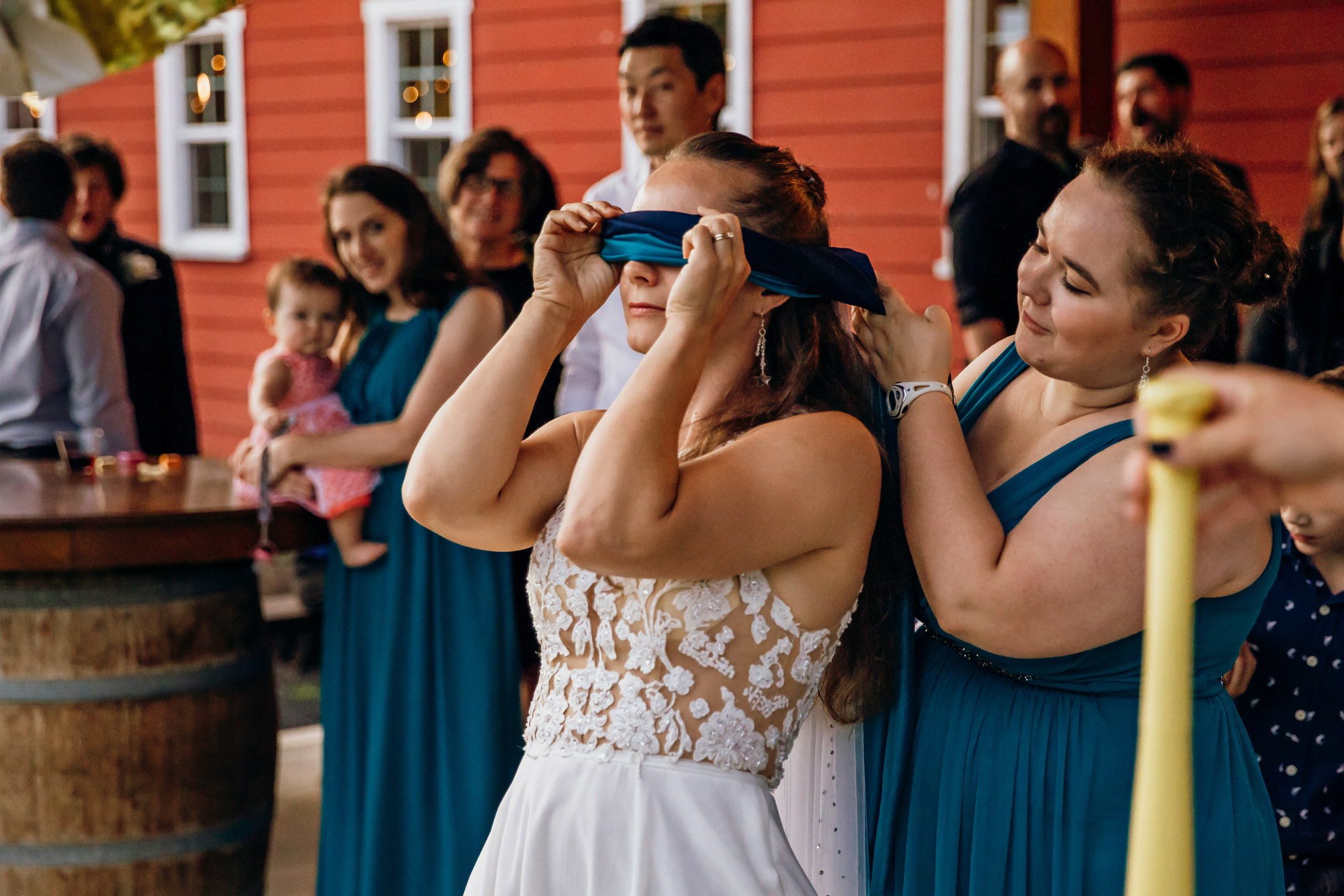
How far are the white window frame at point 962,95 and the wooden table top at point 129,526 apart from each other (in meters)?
4.00

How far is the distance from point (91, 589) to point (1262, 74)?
4798 mm

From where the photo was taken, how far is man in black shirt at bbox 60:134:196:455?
17.4 feet

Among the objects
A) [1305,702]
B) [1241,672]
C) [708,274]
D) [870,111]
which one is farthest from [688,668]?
[870,111]

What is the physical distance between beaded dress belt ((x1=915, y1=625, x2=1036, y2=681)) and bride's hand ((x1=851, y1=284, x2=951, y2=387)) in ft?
1.12

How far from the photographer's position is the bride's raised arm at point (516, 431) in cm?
157

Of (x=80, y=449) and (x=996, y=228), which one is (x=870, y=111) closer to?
(x=996, y=228)

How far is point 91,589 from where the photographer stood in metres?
2.82

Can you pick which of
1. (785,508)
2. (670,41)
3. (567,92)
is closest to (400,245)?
(670,41)

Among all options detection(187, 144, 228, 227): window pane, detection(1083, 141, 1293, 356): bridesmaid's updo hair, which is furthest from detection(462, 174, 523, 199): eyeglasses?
detection(187, 144, 228, 227): window pane

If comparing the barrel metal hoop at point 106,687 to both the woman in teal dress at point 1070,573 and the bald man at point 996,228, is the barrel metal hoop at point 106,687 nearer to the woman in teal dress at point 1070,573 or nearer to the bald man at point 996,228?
the woman in teal dress at point 1070,573

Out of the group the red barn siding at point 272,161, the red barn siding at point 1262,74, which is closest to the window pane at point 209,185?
the red barn siding at point 272,161

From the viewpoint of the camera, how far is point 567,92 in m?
7.73

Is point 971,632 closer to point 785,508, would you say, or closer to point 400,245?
point 785,508

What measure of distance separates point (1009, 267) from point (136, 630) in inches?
102
